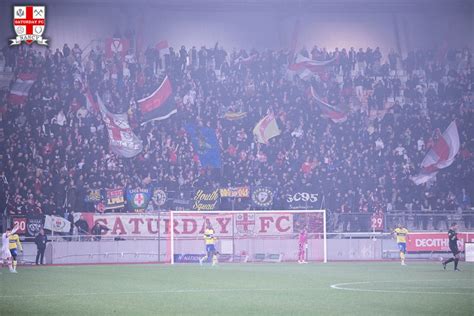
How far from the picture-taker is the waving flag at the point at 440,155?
141 feet

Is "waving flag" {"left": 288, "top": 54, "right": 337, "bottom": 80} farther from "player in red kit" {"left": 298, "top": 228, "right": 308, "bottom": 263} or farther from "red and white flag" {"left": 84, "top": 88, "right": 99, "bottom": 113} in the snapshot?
"player in red kit" {"left": 298, "top": 228, "right": 308, "bottom": 263}

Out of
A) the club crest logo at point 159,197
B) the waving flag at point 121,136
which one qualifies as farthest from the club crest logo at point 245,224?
the waving flag at point 121,136

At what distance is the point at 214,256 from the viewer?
1468 inches

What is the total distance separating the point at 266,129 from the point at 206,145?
10.2 feet

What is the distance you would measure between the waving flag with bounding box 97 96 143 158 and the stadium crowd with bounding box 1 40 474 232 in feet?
1.11

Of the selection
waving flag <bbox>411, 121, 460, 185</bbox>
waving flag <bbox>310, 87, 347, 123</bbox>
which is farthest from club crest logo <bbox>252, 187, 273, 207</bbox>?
waving flag <bbox>411, 121, 460, 185</bbox>

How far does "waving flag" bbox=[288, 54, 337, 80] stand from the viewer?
47.0 metres

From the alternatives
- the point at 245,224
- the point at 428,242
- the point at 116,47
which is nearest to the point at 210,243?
the point at 245,224

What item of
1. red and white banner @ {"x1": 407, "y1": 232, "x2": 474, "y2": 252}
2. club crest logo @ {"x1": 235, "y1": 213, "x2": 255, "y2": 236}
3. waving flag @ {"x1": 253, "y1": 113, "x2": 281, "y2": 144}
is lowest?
red and white banner @ {"x1": 407, "y1": 232, "x2": 474, "y2": 252}

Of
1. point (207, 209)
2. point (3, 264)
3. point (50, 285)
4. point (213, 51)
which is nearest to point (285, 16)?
point (213, 51)

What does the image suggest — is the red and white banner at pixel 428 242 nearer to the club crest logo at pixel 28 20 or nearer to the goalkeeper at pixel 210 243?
the goalkeeper at pixel 210 243

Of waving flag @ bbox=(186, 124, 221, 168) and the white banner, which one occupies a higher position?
waving flag @ bbox=(186, 124, 221, 168)

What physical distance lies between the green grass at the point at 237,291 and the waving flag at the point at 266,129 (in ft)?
34.3

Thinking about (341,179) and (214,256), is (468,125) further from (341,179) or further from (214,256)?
(214,256)
